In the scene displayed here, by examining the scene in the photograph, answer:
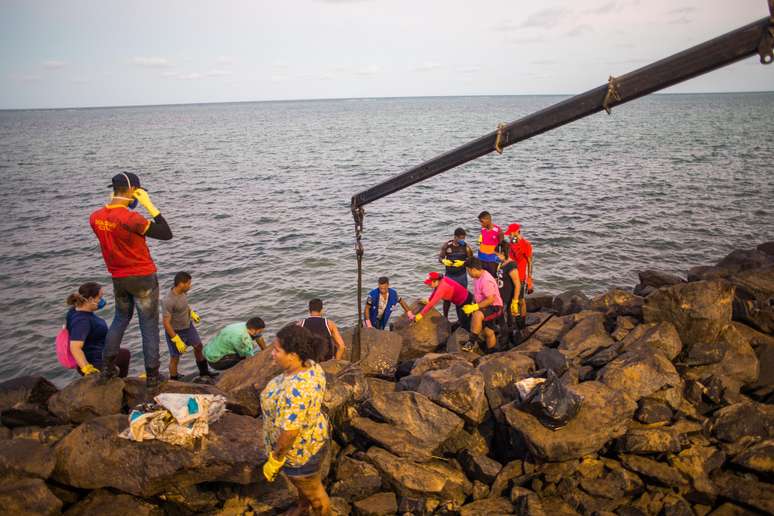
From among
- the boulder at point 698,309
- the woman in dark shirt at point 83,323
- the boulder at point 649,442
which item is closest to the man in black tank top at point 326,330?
the woman in dark shirt at point 83,323

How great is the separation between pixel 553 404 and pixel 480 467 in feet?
3.96

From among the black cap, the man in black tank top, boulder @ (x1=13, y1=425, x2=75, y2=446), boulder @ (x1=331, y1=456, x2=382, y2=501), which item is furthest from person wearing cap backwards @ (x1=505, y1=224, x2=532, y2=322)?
boulder @ (x1=13, y1=425, x2=75, y2=446)

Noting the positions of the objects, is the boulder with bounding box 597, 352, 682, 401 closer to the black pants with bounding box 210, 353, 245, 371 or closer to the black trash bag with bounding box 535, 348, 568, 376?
the black trash bag with bounding box 535, 348, 568, 376

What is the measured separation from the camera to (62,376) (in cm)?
1265

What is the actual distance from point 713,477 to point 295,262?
16.5 m

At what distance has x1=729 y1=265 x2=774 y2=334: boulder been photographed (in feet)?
28.7

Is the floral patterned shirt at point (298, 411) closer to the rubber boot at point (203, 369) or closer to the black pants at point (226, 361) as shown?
the black pants at point (226, 361)

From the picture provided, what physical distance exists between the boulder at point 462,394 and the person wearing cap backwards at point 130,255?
3.93 m

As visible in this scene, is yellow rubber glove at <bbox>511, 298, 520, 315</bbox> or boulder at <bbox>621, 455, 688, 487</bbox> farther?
yellow rubber glove at <bbox>511, 298, 520, 315</bbox>

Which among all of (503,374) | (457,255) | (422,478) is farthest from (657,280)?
(422,478)

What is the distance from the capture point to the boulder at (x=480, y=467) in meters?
6.12

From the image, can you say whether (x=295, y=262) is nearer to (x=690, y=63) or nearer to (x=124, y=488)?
(x=124, y=488)

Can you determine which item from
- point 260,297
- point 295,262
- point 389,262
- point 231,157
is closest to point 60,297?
point 260,297

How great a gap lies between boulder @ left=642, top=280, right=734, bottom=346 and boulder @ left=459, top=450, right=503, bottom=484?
14.2 feet
